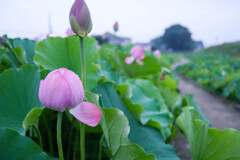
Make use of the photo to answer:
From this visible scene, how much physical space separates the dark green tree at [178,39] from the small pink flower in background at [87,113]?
32.0 metres

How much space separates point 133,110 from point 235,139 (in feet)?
0.97

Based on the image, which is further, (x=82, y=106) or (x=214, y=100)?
(x=214, y=100)

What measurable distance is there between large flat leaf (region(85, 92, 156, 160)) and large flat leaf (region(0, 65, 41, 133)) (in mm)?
193

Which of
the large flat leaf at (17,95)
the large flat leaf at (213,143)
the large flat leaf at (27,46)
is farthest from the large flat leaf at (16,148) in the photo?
the large flat leaf at (27,46)

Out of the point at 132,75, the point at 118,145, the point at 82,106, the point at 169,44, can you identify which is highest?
the point at 82,106

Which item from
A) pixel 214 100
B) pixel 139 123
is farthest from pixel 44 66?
pixel 214 100

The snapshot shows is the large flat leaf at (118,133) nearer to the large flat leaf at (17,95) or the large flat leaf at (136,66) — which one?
the large flat leaf at (17,95)

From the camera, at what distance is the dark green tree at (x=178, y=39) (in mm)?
31281

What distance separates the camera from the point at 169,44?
104 ft

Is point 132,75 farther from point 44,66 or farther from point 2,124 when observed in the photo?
point 2,124

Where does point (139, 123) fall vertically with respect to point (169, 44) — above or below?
above

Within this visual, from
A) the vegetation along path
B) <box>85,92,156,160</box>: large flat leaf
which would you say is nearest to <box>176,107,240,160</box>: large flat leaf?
<box>85,92,156,160</box>: large flat leaf

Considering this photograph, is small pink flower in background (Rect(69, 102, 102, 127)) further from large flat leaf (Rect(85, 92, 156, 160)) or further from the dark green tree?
the dark green tree

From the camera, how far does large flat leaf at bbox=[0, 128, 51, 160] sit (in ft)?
1.09
